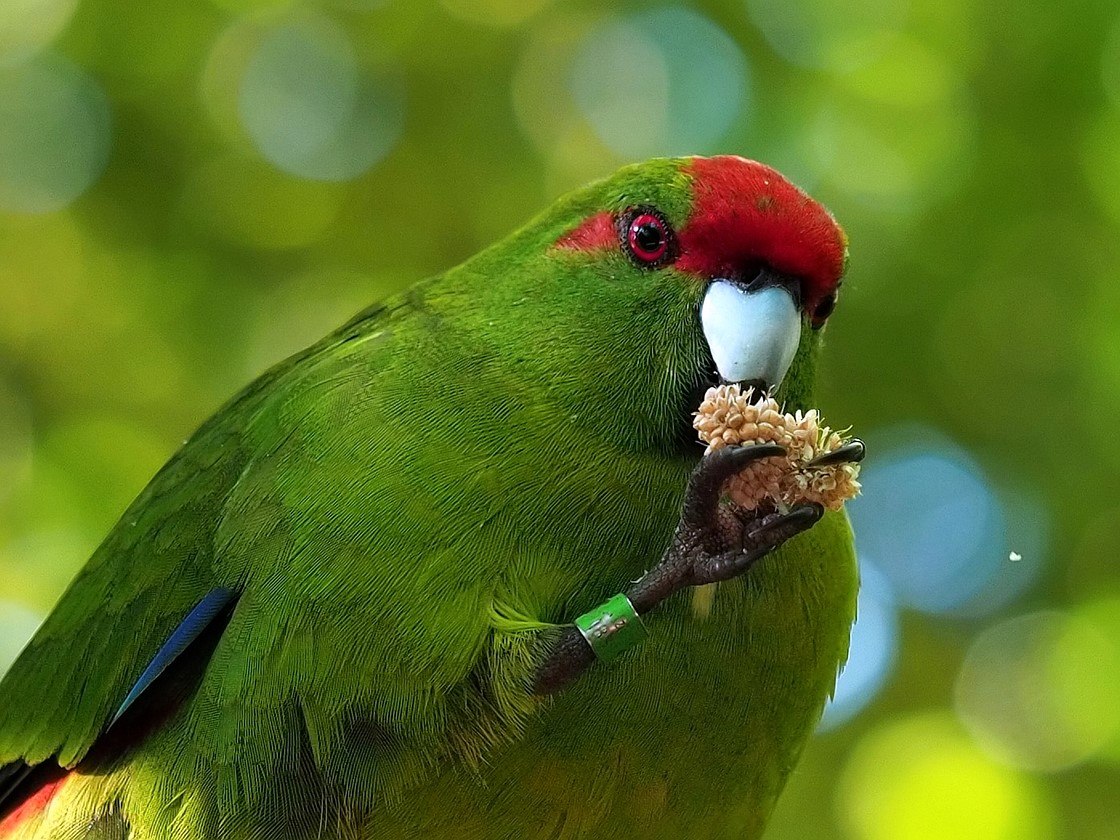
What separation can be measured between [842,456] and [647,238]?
30.2 inches

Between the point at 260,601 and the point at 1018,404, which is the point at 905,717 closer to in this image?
the point at 1018,404

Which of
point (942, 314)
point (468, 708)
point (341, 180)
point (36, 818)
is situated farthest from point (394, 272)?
point (468, 708)

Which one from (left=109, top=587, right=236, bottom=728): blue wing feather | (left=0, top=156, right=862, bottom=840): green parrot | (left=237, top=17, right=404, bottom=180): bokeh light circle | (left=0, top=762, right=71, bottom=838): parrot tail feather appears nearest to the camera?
(left=0, top=156, right=862, bottom=840): green parrot

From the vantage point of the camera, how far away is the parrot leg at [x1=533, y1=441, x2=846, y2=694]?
5.99ft

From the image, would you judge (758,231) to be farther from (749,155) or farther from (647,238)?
(749,155)

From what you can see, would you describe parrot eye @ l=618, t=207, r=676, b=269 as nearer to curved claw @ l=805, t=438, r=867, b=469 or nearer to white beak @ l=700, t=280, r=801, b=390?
white beak @ l=700, t=280, r=801, b=390

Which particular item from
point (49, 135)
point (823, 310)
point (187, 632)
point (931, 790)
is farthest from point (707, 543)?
point (49, 135)

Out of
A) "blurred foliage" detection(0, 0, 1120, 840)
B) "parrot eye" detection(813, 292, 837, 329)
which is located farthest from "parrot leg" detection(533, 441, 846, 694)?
"blurred foliage" detection(0, 0, 1120, 840)

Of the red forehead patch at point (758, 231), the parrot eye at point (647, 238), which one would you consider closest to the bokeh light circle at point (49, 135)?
the parrot eye at point (647, 238)

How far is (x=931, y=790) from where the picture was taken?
5.15m

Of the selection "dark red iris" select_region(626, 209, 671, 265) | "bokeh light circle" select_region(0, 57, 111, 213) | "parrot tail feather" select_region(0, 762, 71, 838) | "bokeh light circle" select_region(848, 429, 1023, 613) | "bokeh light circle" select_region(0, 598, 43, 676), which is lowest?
"bokeh light circle" select_region(848, 429, 1023, 613)

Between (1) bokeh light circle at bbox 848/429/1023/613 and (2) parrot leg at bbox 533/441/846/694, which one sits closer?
(2) parrot leg at bbox 533/441/846/694

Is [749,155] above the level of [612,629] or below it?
below

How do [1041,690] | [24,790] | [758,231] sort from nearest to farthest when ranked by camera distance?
[758,231]
[24,790]
[1041,690]
